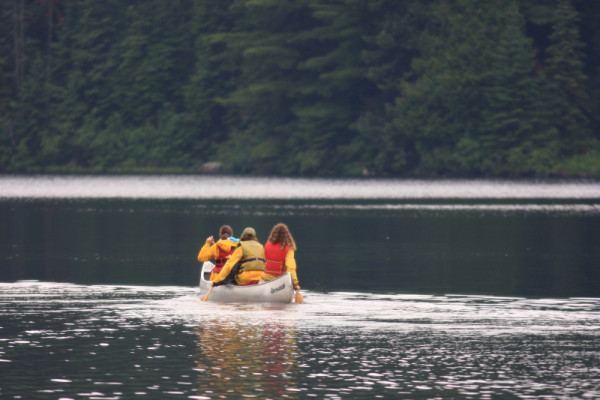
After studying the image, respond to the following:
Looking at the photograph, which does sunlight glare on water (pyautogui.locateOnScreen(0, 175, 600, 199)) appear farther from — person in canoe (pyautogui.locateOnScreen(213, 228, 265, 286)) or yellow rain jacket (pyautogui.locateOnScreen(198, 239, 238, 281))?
person in canoe (pyautogui.locateOnScreen(213, 228, 265, 286))

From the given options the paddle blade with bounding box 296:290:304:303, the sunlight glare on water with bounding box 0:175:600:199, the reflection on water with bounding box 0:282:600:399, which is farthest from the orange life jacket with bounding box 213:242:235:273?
the sunlight glare on water with bounding box 0:175:600:199

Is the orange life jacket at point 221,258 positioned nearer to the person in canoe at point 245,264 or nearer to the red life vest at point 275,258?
the person in canoe at point 245,264

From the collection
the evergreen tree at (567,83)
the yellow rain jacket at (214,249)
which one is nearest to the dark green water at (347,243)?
the yellow rain jacket at (214,249)

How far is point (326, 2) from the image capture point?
398 feet

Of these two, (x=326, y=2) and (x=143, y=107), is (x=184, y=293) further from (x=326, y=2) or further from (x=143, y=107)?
(x=143, y=107)

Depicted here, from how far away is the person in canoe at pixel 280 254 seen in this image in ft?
84.7

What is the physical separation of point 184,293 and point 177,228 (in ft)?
74.5

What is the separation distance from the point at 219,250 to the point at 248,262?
93 cm

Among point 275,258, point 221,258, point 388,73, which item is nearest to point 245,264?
point 275,258

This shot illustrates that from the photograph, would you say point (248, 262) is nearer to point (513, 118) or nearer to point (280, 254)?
point (280, 254)

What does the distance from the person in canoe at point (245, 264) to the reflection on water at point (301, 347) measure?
764mm

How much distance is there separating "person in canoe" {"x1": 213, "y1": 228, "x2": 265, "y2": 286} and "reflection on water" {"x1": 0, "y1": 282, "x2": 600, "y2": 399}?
0.76 meters

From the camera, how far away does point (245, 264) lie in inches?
1046

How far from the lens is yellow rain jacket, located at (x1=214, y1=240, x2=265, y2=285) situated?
2630cm
